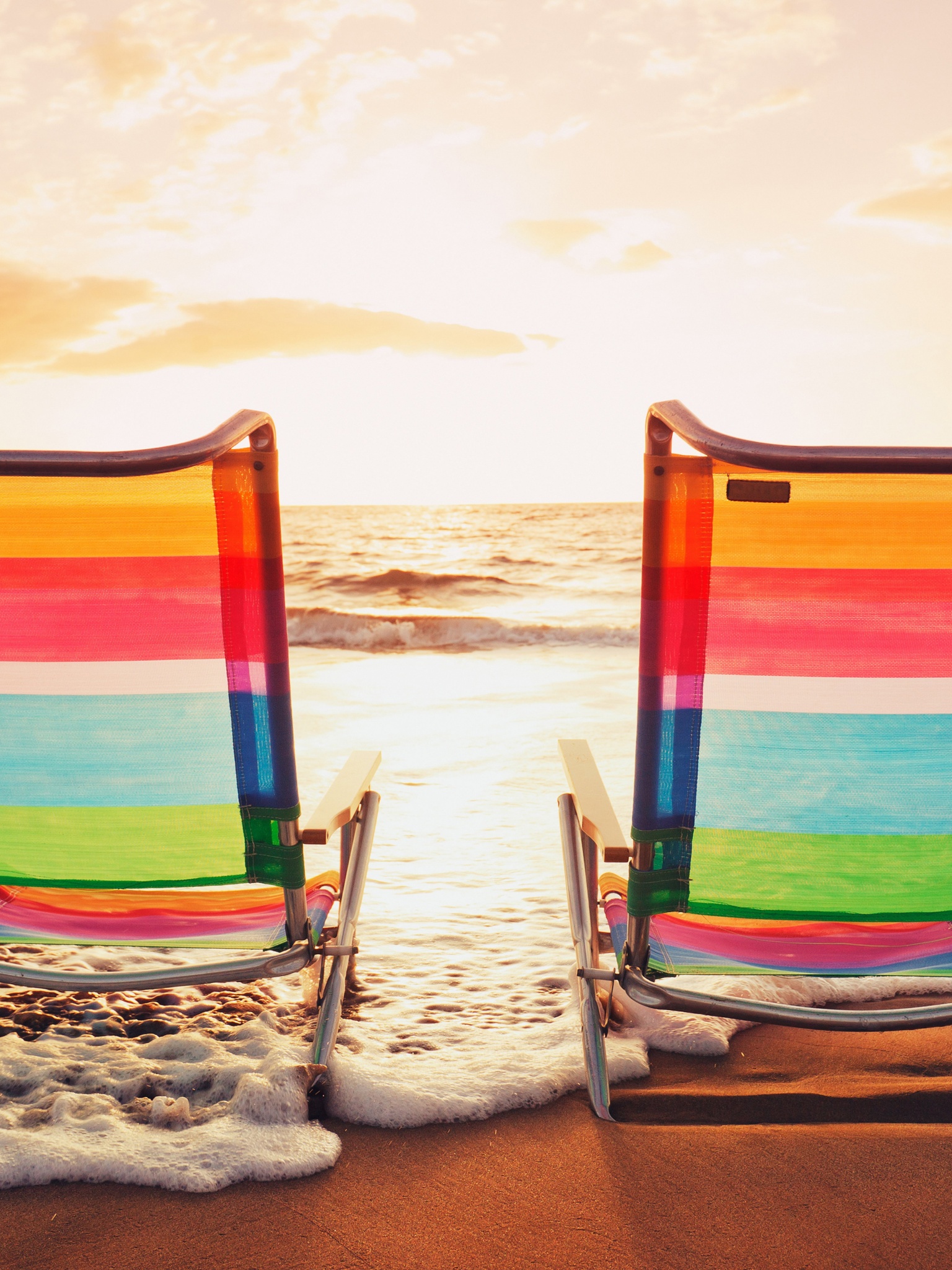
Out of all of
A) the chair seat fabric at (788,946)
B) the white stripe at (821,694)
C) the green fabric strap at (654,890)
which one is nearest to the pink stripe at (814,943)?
the chair seat fabric at (788,946)

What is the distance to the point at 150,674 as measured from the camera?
145cm

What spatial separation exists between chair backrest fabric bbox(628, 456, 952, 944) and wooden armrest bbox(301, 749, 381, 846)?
62 cm

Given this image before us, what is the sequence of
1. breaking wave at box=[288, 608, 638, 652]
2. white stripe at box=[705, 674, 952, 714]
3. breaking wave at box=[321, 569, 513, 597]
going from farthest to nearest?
breaking wave at box=[321, 569, 513, 597] < breaking wave at box=[288, 608, 638, 652] < white stripe at box=[705, 674, 952, 714]

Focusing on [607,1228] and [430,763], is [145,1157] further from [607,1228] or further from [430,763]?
[430,763]

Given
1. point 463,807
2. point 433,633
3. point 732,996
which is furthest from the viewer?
point 433,633

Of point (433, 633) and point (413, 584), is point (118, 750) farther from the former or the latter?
point (413, 584)

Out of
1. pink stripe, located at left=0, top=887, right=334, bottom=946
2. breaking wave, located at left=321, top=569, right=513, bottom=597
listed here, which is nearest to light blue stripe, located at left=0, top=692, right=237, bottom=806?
pink stripe, located at left=0, top=887, right=334, bottom=946

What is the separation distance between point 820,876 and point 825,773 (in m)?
0.21

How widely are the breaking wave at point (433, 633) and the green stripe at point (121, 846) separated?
377 inches

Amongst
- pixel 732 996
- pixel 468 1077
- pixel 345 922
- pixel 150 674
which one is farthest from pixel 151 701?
pixel 732 996

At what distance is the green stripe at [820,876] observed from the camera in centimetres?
141

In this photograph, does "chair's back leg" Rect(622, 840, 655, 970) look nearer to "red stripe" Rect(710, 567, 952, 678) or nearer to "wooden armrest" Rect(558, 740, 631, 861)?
"wooden armrest" Rect(558, 740, 631, 861)

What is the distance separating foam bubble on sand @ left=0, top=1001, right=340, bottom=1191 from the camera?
138 centimetres

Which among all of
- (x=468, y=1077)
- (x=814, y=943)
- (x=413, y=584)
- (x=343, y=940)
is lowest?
(x=413, y=584)
